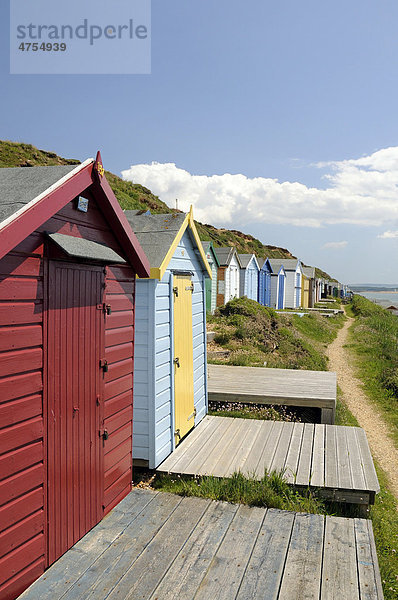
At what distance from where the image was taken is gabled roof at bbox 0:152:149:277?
306 cm

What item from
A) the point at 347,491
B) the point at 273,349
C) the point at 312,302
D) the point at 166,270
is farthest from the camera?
the point at 312,302

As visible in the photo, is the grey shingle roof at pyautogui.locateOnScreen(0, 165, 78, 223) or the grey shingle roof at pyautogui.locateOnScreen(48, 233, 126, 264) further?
the grey shingle roof at pyautogui.locateOnScreen(48, 233, 126, 264)

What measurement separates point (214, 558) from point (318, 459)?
9.48 ft

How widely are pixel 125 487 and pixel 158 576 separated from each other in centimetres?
152

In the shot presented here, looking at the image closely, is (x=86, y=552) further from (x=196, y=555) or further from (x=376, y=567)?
(x=376, y=567)

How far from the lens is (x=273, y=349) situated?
55.0 feet

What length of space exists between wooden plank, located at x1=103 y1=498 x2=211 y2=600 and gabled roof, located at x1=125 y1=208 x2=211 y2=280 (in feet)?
9.35

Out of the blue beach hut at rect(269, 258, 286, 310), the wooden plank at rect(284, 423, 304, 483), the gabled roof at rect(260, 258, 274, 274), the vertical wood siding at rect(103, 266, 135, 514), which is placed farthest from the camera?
the blue beach hut at rect(269, 258, 286, 310)

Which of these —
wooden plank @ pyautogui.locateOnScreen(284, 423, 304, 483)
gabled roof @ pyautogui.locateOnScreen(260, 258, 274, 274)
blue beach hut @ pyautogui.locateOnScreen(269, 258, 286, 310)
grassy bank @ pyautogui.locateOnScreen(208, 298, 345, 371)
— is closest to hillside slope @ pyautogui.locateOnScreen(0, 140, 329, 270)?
gabled roof @ pyautogui.locateOnScreen(260, 258, 274, 274)

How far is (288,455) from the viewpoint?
21.4 feet

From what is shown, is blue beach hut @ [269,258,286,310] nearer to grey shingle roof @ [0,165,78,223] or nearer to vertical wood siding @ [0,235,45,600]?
grey shingle roof @ [0,165,78,223]

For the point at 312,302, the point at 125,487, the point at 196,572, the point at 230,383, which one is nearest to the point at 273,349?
the point at 230,383

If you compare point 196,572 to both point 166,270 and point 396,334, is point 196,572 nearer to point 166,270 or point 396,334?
point 166,270

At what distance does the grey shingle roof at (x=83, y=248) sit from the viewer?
3.54 m
